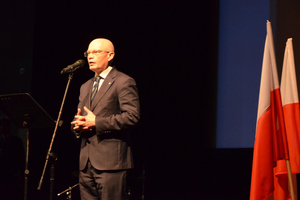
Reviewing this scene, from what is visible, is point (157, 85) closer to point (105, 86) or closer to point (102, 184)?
point (105, 86)

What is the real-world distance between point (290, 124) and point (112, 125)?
1.34m

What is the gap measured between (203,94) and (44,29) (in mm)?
2418

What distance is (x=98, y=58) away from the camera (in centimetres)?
289

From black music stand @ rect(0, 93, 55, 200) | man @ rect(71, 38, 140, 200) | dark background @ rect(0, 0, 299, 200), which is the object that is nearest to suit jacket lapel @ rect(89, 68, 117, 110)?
man @ rect(71, 38, 140, 200)

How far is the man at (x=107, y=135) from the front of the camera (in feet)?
8.50

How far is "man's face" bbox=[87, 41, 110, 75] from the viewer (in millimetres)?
2883

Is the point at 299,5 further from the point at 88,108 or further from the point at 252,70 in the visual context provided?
the point at 88,108

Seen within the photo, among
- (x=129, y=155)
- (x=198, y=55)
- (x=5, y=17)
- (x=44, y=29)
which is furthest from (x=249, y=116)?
(x=5, y=17)

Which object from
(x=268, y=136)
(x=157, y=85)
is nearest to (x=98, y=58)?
(x=268, y=136)

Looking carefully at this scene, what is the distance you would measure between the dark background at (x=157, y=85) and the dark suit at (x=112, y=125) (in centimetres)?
169

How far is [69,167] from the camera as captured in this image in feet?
17.4

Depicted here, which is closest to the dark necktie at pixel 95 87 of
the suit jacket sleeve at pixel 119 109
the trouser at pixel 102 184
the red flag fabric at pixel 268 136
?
the suit jacket sleeve at pixel 119 109

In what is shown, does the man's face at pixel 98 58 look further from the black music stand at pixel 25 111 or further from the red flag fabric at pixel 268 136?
the red flag fabric at pixel 268 136

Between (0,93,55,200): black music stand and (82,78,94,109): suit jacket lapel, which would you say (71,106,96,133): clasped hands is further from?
(0,93,55,200): black music stand
